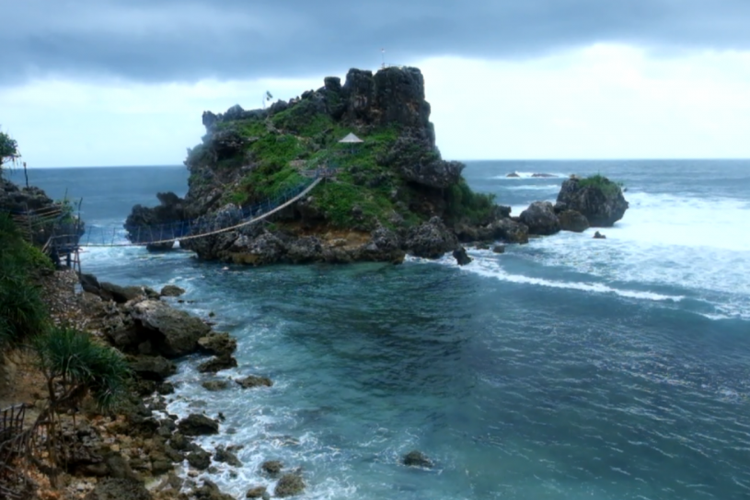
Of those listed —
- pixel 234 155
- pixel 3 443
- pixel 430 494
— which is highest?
pixel 234 155

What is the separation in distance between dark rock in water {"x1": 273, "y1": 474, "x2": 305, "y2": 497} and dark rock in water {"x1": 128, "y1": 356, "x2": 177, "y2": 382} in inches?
364

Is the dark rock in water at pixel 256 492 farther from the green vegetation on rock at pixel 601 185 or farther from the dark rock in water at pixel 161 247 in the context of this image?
the green vegetation on rock at pixel 601 185

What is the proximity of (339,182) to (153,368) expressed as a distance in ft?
98.1

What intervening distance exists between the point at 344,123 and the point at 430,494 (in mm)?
51012

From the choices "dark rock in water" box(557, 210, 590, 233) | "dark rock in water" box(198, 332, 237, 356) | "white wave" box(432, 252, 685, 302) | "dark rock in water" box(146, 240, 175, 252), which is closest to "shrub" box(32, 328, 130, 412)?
"dark rock in water" box(198, 332, 237, 356)

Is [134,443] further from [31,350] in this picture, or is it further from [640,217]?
[640,217]

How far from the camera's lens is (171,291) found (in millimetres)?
36094

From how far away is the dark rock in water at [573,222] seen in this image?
2267 inches

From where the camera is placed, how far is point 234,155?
5831cm

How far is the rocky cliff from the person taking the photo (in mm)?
46469

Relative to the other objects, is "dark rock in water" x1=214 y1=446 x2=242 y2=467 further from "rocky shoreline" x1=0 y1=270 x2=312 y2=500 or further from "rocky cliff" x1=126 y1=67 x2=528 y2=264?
"rocky cliff" x1=126 y1=67 x2=528 y2=264

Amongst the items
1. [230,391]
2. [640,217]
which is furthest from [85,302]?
[640,217]

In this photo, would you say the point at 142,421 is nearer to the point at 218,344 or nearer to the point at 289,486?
the point at 289,486

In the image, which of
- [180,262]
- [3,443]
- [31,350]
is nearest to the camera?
[3,443]
